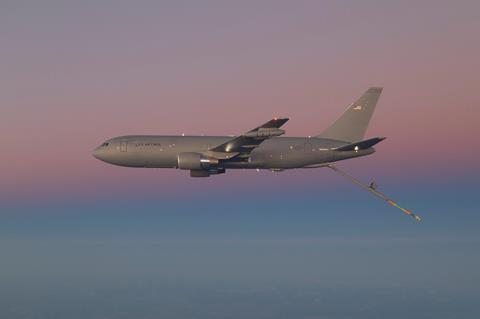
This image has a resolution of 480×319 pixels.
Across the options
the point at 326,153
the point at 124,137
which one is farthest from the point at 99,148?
the point at 326,153

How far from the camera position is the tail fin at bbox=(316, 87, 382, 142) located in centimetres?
7025

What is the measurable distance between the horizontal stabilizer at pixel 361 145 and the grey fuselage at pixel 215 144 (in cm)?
55

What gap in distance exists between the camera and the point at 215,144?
2594 inches

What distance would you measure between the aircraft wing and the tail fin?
529 inches

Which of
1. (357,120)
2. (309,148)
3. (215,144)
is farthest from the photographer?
(357,120)

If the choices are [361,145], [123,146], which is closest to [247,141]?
[361,145]

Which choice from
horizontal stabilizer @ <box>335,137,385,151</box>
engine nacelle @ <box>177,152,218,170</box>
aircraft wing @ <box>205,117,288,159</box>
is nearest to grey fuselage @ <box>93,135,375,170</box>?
horizontal stabilizer @ <box>335,137,385,151</box>

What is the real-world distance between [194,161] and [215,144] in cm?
473

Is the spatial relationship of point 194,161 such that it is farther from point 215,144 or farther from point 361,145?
point 361,145

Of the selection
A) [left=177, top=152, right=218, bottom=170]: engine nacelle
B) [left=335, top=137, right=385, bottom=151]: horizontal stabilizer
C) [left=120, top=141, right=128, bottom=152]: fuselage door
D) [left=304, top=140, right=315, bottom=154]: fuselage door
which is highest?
[left=120, top=141, right=128, bottom=152]: fuselage door

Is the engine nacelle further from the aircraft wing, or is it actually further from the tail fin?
the tail fin

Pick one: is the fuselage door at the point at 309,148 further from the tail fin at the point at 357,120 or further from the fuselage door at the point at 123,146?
the fuselage door at the point at 123,146

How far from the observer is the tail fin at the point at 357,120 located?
230 ft

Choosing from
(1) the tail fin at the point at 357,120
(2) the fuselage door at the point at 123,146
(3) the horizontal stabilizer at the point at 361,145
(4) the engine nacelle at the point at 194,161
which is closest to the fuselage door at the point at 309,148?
(3) the horizontal stabilizer at the point at 361,145
